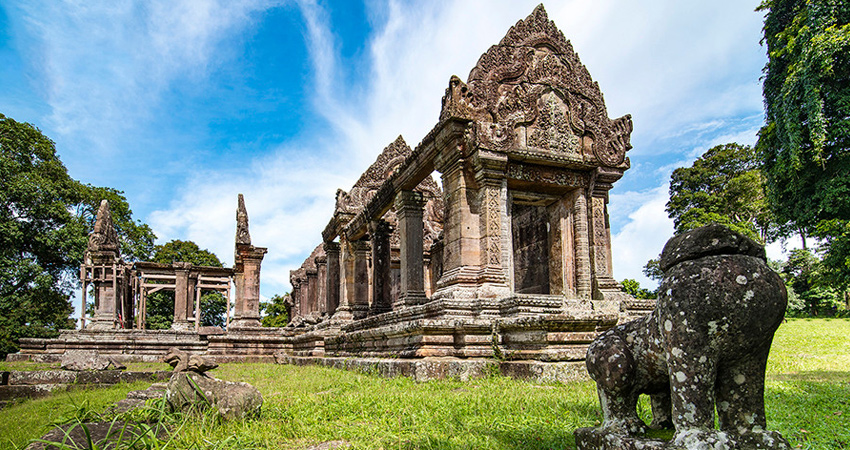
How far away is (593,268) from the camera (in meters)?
10.3

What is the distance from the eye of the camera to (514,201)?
428 inches

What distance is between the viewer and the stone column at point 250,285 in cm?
2050

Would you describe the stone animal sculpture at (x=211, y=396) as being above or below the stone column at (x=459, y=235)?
below

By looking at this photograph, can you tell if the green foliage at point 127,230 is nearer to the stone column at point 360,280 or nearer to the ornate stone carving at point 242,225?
the ornate stone carving at point 242,225

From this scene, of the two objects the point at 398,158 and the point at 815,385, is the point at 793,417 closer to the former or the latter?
the point at 815,385

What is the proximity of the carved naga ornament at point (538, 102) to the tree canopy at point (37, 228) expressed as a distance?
24.2 metres

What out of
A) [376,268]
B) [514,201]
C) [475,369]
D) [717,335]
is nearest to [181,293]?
[376,268]

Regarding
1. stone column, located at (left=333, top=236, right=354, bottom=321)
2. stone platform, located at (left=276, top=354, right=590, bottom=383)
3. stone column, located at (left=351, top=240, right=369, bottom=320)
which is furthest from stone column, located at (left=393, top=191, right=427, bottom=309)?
stone column, located at (left=333, top=236, right=354, bottom=321)

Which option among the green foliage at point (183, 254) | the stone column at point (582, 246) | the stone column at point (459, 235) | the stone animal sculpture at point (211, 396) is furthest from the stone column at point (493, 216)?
the green foliage at point (183, 254)

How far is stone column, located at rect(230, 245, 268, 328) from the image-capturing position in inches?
807

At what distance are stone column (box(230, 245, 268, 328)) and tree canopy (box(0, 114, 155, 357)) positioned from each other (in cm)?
1054

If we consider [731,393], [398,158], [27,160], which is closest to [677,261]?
[731,393]

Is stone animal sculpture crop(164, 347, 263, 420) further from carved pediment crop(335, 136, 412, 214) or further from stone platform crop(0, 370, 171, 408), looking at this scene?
carved pediment crop(335, 136, 412, 214)

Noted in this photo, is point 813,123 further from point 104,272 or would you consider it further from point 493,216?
point 104,272
